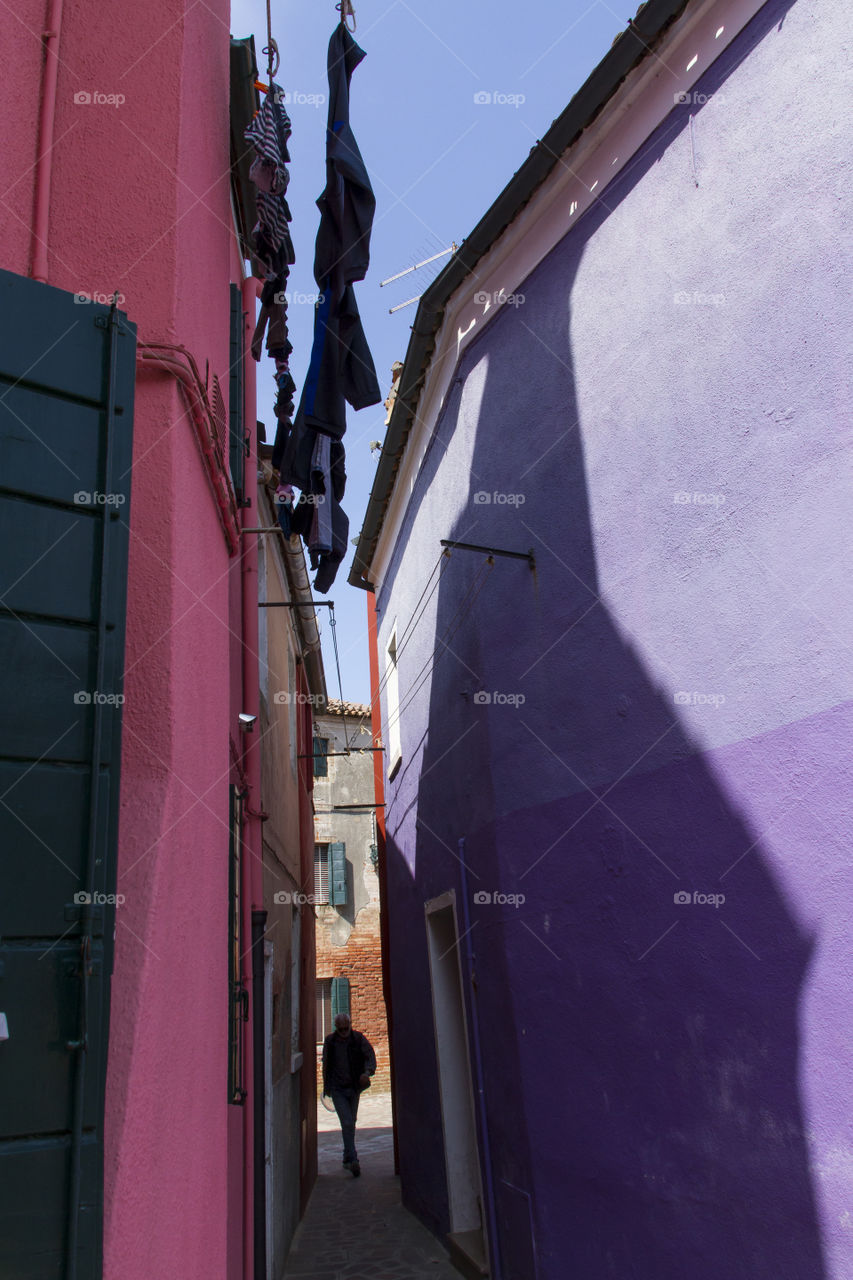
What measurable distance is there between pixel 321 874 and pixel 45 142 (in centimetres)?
2062

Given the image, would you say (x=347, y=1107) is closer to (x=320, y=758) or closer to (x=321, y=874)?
(x=320, y=758)

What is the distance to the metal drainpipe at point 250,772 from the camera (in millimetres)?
5297

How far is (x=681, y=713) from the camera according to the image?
4.82 m

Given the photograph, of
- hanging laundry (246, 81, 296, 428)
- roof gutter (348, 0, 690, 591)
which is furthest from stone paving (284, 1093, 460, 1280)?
roof gutter (348, 0, 690, 591)

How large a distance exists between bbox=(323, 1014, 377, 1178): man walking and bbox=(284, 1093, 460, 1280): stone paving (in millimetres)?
574

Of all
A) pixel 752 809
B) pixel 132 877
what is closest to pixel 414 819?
pixel 752 809

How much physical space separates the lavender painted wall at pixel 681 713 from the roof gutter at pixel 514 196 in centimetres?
48

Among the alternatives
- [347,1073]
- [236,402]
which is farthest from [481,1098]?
[347,1073]

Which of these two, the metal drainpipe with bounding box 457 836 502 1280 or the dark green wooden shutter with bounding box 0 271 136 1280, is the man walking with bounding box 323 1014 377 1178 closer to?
the metal drainpipe with bounding box 457 836 502 1280

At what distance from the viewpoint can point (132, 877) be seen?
2.88m

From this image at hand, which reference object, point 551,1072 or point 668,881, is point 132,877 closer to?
point 668,881

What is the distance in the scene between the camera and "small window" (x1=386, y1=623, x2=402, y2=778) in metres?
11.0

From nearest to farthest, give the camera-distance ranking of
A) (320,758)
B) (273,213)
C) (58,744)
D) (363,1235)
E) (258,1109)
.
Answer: (58,744) < (273,213) < (258,1109) < (363,1235) < (320,758)

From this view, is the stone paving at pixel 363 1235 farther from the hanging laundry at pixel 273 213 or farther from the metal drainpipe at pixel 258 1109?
the hanging laundry at pixel 273 213
